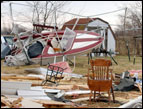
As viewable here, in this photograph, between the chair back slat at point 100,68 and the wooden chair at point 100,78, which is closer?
the wooden chair at point 100,78

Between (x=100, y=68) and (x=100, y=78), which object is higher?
(x=100, y=68)

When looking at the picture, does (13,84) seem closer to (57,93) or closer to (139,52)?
(57,93)

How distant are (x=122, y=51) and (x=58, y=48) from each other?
14852mm

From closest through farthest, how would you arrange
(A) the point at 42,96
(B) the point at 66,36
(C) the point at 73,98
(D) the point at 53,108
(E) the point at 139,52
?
(D) the point at 53,108 < (A) the point at 42,96 < (C) the point at 73,98 < (B) the point at 66,36 < (E) the point at 139,52

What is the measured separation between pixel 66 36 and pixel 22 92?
7804 mm

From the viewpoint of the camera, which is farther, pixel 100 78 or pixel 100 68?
pixel 100 68

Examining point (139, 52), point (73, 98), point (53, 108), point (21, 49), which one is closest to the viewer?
point (53, 108)

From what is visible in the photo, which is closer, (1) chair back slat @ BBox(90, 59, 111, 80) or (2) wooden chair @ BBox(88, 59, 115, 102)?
(2) wooden chair @ BBox(88, 59, 115, 102)

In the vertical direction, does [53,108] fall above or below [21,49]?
below

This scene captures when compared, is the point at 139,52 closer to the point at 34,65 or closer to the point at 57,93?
the point at 34,65

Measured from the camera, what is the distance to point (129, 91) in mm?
7867

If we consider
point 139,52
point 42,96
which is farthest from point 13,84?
point 139,52

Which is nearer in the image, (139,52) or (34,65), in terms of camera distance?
(34,65)

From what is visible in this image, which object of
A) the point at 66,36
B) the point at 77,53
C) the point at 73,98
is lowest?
the point at 73,98
